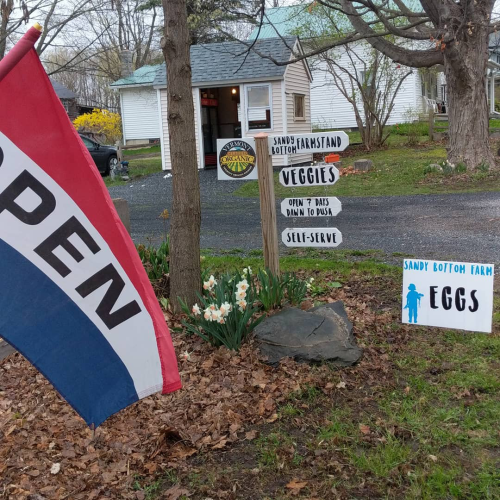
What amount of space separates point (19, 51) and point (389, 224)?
8.42m

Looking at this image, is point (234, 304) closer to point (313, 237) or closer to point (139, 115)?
point (313, 237)

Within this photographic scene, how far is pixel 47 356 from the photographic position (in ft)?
6.62

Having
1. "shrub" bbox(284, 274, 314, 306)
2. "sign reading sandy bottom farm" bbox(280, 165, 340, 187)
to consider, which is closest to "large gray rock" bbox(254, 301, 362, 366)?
"shrub" bbox(284, 274, 314, 306)

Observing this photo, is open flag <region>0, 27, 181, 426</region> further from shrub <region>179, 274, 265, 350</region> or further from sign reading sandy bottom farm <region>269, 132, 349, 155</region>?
sign reading sandy bottom farm <region>269, 132, 349, 155</region>

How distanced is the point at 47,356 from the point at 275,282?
3.24 meters

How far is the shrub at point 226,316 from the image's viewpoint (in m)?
4.48

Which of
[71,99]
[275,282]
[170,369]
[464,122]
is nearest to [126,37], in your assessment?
[71,99]

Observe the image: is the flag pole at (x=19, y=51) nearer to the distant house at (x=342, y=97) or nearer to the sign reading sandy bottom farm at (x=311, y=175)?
the sign reading sandy bottom farm at (x=311, y=175)

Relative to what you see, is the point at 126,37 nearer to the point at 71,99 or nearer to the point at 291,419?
the point at 71,99

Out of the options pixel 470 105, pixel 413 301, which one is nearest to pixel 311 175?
pixel 413 301

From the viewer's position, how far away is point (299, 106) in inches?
820

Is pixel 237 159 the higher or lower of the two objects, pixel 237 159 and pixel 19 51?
the lower

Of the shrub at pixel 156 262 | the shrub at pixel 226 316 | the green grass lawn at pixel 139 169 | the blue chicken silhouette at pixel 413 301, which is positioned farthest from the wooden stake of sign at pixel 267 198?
the green grass lawn at pixel 139 169

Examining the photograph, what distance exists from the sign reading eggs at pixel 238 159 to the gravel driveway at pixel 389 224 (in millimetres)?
1514
